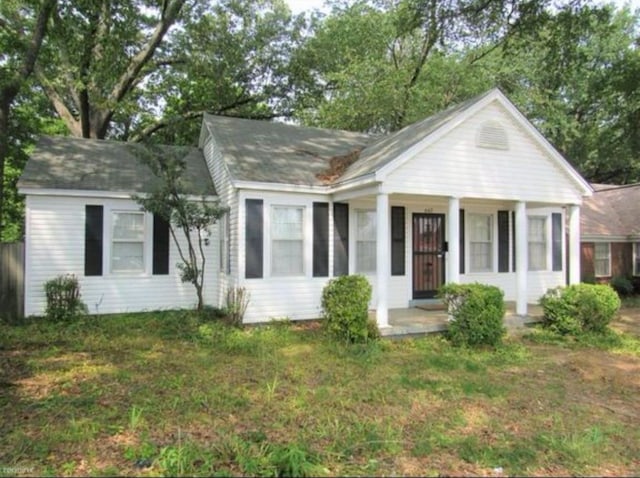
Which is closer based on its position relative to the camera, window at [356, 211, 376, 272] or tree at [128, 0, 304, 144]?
window at [356, 211, 376, 272]

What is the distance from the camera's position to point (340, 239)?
32.7ft

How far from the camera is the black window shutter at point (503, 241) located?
11695mm

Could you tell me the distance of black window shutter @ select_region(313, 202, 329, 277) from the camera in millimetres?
9727

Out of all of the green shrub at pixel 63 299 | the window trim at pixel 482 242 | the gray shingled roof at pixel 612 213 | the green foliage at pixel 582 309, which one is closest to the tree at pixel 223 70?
the green shrub at pixel 63 299

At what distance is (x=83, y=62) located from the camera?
16031 mm

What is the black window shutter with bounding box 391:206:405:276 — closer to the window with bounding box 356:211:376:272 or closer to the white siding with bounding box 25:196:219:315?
the window with bounding box 356:211:376:272

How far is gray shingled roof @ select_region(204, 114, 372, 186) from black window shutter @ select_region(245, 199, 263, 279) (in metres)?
0.57

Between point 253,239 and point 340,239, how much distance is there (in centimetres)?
201

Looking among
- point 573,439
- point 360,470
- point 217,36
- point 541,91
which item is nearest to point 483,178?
point 573,439

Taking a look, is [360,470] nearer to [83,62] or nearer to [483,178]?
[483,178]

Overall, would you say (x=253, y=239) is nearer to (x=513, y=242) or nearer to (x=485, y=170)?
(x=485, y=170)

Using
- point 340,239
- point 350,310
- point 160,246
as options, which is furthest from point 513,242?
point 160,246

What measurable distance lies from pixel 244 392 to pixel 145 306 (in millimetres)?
5562

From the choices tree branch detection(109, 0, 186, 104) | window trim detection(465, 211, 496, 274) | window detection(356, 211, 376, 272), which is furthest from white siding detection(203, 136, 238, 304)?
tree branch detection(109, 0, 186, 104)
